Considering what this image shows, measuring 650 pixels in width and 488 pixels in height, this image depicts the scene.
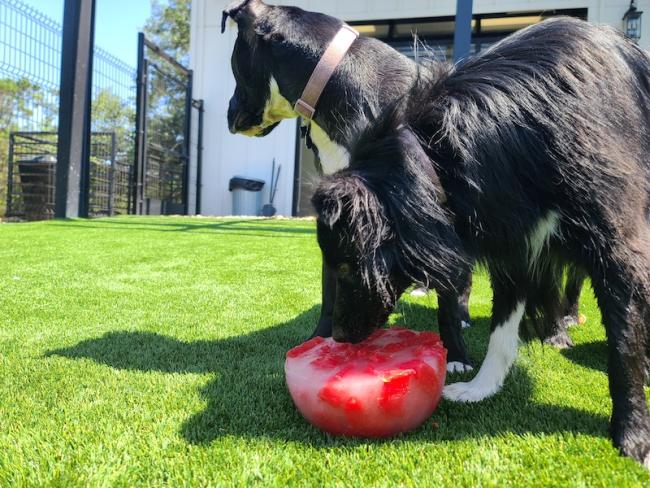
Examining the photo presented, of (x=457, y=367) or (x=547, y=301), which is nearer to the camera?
(x=547, y=301)

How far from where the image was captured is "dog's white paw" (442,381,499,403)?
1.72 meters

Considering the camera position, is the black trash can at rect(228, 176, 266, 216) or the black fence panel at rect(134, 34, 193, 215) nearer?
the black fence panel at rect(134, 34, 193, 215)

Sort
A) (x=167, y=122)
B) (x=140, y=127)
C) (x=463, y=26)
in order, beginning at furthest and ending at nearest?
(x=167, y=122) → (x=140, y=127) → (x=463, y=26)

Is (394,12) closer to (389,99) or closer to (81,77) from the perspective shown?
(81,77)

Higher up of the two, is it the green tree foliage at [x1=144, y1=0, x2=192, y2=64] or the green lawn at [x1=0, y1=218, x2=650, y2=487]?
the green tree foliage at [x1=144, y1=0, x2=192, y2=64]

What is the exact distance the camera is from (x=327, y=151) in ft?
7.29

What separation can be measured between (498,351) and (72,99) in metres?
7.62

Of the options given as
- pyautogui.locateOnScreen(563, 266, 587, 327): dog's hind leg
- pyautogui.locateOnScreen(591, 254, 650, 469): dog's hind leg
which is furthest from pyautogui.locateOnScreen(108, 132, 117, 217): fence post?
pyautogui.locateOnScreen(591, 254, 650, 469): dog's hind leg

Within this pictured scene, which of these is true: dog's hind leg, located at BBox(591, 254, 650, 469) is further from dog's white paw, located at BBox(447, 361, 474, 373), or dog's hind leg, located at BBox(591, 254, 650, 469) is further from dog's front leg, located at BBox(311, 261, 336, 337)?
dog's front leg, located at BBox(311, 261, 336, 337)

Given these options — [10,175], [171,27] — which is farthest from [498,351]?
[171,27]

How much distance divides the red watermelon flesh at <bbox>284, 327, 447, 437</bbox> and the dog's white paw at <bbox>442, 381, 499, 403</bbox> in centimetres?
24

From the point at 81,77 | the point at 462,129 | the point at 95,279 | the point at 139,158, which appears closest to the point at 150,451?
the point at 462,129

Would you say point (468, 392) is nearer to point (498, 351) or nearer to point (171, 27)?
point (498, 351)

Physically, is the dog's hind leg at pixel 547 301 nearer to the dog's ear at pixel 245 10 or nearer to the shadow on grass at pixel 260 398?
the shadow on grass at pixel 260 398
